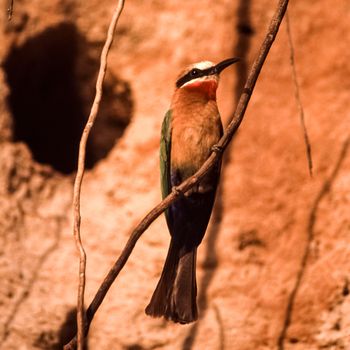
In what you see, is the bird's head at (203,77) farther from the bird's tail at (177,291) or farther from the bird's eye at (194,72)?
the bird's tail at (177,291)

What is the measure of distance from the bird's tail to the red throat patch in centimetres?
54

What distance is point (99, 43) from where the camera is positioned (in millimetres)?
3340

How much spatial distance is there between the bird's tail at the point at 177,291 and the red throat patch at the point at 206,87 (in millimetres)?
541

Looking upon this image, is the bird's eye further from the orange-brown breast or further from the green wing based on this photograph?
the green wing

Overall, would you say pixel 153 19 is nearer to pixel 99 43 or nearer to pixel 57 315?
pixel 99 43

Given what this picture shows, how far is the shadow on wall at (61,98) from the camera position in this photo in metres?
3.32

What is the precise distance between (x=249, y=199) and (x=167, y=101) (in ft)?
1.73

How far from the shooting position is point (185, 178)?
2.62 m

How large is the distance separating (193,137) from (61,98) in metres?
1.12

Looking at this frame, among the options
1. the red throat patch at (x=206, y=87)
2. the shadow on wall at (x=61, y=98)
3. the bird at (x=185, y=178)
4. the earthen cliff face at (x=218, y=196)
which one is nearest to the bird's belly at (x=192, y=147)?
the bird at (x=185, y=178)

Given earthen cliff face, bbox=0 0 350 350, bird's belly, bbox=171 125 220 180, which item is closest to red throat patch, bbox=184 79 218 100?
bird's belly, bbox=171 125 220 180

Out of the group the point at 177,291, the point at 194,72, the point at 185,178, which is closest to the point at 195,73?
the point at 194,72

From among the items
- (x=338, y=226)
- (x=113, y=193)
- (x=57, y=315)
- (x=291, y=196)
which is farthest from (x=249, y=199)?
(x=57, y=315)

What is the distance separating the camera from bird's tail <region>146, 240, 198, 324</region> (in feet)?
7.92
